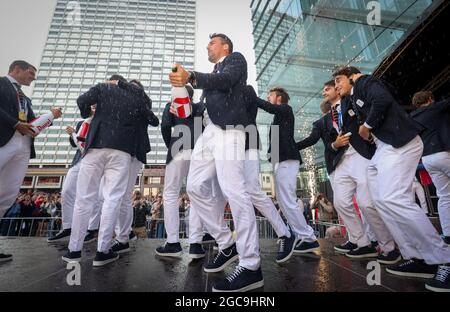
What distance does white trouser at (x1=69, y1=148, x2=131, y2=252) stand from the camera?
2.49 m

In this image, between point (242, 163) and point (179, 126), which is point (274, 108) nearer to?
point (179, 126)

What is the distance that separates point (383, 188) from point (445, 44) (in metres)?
6.55

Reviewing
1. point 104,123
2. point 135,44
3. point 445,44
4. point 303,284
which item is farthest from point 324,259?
point 135,44

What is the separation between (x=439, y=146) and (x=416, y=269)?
2332mm

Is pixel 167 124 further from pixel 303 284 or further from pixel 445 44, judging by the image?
pixel 445 44

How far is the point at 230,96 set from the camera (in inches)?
84.4

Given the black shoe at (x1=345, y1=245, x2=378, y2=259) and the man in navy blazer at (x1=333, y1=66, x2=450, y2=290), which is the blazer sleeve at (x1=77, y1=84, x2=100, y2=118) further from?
the black shoe at (x1=345, y1=245, x2=378, y2=259)

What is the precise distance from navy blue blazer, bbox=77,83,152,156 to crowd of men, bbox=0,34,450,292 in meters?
0.01

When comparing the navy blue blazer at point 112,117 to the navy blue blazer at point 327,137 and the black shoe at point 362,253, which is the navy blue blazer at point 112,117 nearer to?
the navy blue blazer at point 327,137

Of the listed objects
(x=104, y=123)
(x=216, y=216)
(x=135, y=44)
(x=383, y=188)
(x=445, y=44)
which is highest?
(x=135, y=44)

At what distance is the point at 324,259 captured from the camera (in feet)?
8.54

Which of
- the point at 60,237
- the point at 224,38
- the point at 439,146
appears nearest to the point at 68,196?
the point at 60,237

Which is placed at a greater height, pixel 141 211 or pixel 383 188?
pixel 383 188
